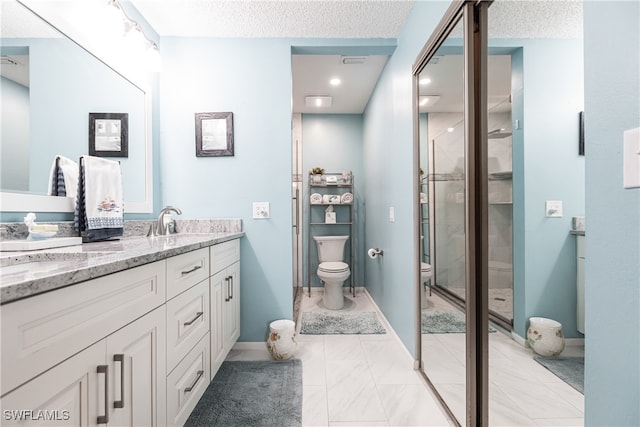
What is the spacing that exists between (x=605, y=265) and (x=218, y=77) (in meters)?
2.49

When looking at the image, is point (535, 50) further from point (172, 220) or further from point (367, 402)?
point (172, 220)

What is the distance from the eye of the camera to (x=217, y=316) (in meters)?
1.64

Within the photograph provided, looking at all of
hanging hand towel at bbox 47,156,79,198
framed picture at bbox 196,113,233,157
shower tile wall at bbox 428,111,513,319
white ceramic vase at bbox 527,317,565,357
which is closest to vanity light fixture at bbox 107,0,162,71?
framed picture at bbox 196,113,233,157

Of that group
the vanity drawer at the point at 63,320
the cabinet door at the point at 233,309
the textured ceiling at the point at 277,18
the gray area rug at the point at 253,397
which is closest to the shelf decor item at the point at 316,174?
the textured ceiling at the point at 277,18

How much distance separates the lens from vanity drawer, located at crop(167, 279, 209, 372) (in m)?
1.08

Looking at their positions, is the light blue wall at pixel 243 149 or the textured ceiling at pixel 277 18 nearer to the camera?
the textured ceiling at pixel 277 18

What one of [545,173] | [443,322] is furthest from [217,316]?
[545,173]

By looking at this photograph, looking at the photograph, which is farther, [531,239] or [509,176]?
[509,176]

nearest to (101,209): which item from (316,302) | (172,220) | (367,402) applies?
(172,220)

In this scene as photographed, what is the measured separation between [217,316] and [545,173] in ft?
5.59

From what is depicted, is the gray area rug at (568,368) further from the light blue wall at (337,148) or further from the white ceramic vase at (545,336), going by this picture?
the light blue wall at (337,148)

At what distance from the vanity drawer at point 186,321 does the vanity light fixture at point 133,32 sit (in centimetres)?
164

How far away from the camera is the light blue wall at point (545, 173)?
0.76 m

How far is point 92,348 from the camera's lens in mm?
685
